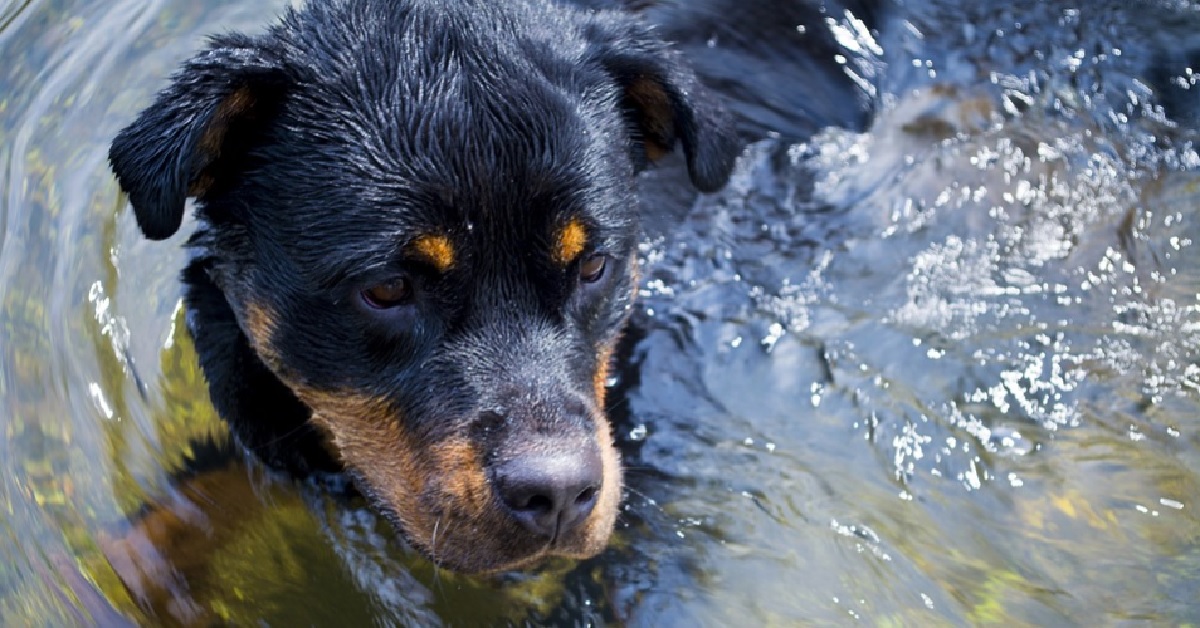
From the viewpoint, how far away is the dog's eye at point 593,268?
9.54 ft

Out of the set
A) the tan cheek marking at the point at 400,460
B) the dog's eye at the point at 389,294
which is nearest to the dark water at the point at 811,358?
the tan cheek marking at the point at 400,460

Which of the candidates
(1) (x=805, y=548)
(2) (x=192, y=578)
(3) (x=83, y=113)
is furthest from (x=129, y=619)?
(3) (x=83, y=113)

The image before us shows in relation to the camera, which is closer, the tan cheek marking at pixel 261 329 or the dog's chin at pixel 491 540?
the dog's chin at pixel 491 540

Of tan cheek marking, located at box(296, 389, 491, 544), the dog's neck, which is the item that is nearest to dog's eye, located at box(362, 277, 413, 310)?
tan cheek marking, located at box(296, 389, 491, 544)

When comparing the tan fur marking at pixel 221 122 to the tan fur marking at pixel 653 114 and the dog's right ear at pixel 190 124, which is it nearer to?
the dog's right ear at pixel 190 124

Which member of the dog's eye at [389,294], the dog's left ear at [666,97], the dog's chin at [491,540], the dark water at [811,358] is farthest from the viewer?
the dark water at [811,358]

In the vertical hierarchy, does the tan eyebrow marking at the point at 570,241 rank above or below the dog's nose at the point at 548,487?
above

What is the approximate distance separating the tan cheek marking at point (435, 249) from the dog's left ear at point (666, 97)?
31.2 inches

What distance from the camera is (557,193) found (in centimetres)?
273

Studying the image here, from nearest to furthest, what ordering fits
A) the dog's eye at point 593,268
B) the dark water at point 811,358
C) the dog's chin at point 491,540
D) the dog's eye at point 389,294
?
the dog's chin at point 491,540, the dog's eye at point 389,294, the dog's eye at point 593,268, the dark water at point 811,358

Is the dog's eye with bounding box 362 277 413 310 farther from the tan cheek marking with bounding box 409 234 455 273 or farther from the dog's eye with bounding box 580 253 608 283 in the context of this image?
the dog's eye with bounding box 580 253 608 283

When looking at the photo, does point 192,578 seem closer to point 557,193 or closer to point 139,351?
point 139,351

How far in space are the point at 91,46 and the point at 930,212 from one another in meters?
3.49

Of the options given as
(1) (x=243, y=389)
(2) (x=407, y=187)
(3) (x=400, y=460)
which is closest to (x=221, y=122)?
(2) (x=407, y=187)
